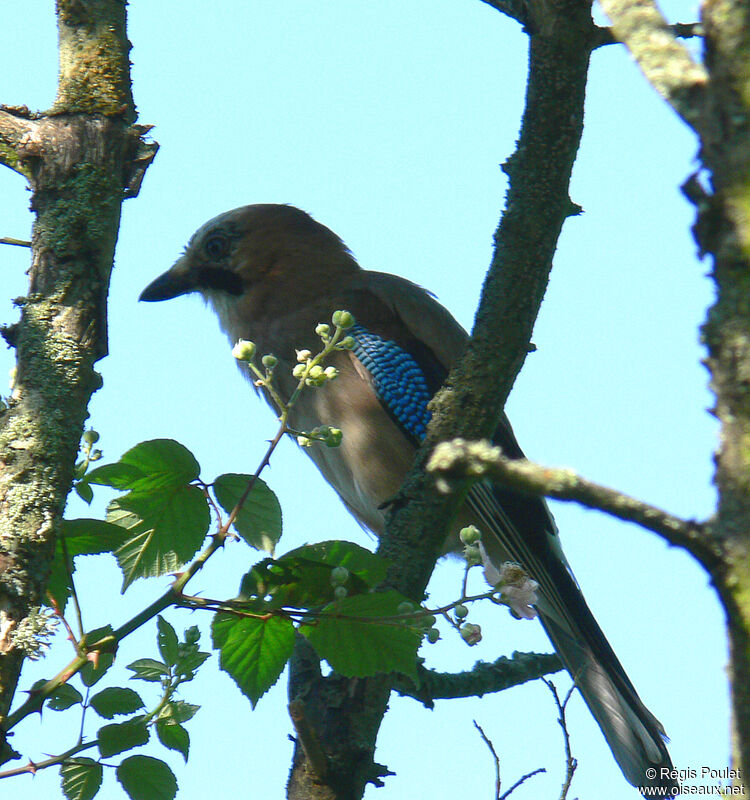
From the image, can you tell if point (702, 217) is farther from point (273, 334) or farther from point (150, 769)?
point (273, 334)

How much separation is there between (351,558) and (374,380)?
2.46 m

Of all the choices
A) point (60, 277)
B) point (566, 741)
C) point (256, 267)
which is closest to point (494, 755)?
point (566, 741)

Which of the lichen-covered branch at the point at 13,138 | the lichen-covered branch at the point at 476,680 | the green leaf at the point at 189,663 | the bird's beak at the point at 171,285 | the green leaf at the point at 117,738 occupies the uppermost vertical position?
the bird's beak at the point at 171,285

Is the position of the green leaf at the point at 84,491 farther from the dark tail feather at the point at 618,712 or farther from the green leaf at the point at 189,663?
the dark tail feather at the point at 618,712

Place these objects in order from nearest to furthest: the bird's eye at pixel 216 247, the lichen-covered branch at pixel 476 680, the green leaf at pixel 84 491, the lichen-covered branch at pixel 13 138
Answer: the green leaf at pixel 84 491 < the lichen-covered branch at pixel 13 138 < the lichen-covered branch at pixel 476 680 < the bird's eye at pixel 216 247

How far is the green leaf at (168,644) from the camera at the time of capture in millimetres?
2217

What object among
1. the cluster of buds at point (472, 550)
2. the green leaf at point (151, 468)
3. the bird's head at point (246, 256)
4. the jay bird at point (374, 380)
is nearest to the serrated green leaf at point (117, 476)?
the green leaf at point (151, 468)

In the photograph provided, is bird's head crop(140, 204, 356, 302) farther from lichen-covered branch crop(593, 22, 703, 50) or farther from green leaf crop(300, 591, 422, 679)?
green leaf crop(300, 591, 422, 679)

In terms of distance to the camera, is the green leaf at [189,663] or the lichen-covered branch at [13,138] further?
the lichen-covered branch at [13,138]

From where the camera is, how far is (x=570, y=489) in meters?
0.93

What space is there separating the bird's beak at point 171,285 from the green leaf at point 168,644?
11.0 ft

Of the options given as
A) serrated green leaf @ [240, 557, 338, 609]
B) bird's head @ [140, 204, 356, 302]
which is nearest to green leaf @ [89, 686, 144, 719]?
serrated green leaf @ [240, 557, 338, 609]

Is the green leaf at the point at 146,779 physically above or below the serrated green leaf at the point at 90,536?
below

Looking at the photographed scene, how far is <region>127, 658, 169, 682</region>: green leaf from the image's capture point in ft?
7.27
